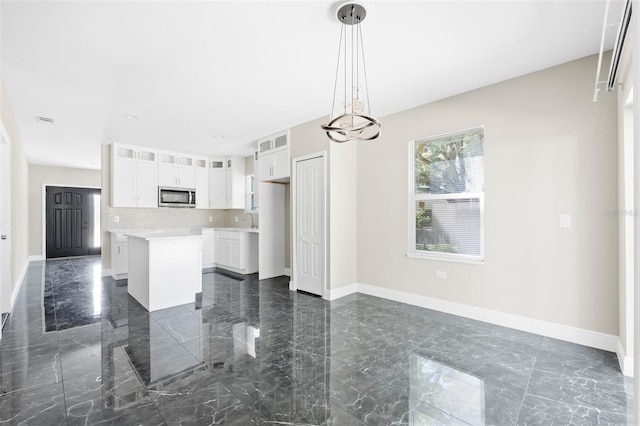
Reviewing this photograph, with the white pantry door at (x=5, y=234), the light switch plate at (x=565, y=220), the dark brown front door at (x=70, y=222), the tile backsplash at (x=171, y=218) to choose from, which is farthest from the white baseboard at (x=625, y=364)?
the dark brown front door at (x=70, y=222)

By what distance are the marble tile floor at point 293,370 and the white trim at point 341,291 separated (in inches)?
16.9

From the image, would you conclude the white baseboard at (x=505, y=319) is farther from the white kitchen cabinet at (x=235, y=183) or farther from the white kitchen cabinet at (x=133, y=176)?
the white kitchen cabinet at (x=133, y=176)

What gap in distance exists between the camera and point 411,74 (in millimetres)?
3029

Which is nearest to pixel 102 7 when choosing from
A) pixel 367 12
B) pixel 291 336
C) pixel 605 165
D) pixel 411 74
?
pixel 367 12

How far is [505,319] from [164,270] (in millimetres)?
4106

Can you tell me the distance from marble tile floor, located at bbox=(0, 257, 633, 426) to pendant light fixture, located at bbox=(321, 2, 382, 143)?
6.20 ft

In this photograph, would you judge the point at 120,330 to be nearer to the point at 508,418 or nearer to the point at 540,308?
the point at 508,418

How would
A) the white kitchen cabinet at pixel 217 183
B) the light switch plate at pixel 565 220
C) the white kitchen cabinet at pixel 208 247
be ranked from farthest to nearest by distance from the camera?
the white kitchen cabinet at pixel 217 183, the white kitchen cabinet at pixel 208 247, the light switch plate at pixel 565 220

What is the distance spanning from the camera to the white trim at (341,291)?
14.0ft

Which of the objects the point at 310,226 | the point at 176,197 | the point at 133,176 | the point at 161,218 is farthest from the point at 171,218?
the point at 310,226

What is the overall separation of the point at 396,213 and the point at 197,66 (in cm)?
295

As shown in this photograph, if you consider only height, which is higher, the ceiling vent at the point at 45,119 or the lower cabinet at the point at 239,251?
the ceiling vent at the point at 45,119

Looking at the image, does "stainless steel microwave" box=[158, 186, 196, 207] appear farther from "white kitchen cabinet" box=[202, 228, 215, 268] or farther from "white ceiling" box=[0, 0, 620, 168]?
"white ceiling" box=[0, 0, 620, 168]

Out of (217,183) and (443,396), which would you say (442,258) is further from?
(217,183)
